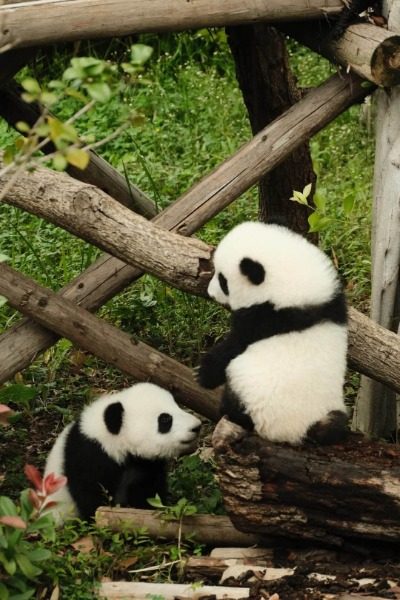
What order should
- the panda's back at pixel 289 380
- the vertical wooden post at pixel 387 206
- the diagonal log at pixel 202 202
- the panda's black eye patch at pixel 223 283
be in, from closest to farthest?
the panda's back at pixel 289 380 → the panda's black eye patch at pixel 223 283 → the vertical wooden post at pixel 387 206 → the diagonal log at pixel 202 202

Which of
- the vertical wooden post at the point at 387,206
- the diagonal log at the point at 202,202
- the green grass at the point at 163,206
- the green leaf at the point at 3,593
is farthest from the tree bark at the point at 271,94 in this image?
the green leaf at the point at 3,593

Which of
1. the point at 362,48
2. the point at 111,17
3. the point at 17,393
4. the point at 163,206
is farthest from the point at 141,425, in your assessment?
the point at 163,206

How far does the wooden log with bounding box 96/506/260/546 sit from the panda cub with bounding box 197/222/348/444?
1.52 feet

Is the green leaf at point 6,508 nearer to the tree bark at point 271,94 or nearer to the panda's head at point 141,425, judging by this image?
the panda's head at point 141,425

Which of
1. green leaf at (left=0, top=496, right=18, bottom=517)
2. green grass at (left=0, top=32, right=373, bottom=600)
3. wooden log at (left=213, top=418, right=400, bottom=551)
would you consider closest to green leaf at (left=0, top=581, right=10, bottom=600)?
green leaf at (left=0, top=496, right=18, bottom=517)

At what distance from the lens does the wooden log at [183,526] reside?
15.0 feet

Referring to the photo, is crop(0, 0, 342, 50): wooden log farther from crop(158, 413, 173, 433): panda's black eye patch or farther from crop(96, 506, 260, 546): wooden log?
crop(96, 506, 260, 546): wooden log

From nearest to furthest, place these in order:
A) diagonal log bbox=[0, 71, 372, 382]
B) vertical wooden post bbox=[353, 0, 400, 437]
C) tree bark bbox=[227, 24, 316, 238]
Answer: vertical wooden post bbox=[353, 0, 400, 437] → diagonal log bbox=[0, 71, 372, 382] → tree bark bbox=[227, 24, 316, 238]

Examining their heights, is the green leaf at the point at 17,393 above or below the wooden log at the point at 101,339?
below

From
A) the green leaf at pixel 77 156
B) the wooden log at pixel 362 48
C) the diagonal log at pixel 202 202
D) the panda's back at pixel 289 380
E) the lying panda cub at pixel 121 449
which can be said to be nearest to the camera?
the green leaf at pixel 77 156

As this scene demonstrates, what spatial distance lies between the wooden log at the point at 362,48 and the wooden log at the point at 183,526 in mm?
2044

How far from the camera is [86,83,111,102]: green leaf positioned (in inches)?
125

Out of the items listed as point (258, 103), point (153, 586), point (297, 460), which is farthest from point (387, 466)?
point (258, 103)

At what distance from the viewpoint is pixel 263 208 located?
6461 millimetres
